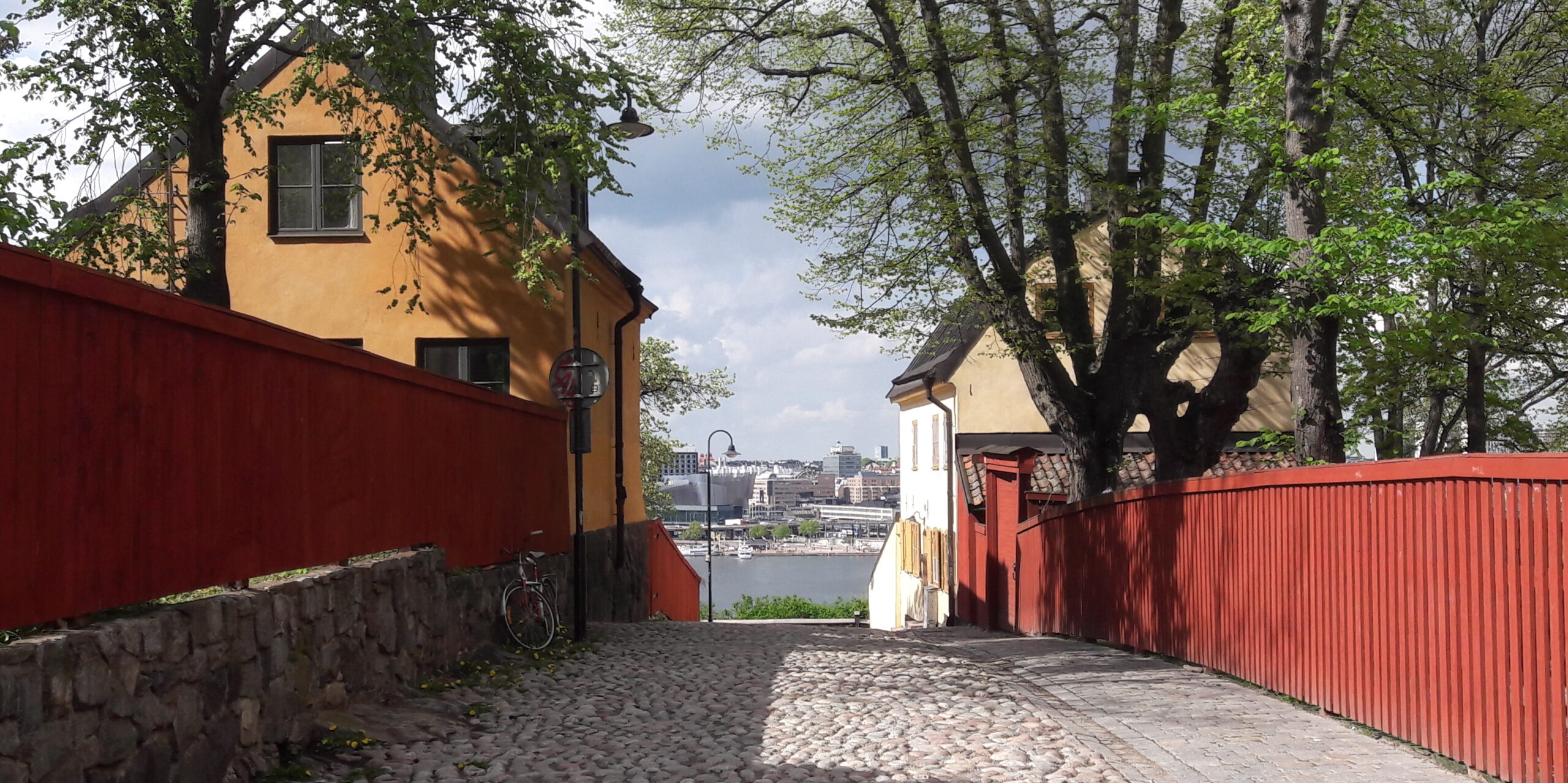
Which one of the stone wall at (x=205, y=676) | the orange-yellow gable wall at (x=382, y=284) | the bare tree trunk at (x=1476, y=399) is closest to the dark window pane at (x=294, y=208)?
the orange-yellow gable wall at (x=382, y=284)

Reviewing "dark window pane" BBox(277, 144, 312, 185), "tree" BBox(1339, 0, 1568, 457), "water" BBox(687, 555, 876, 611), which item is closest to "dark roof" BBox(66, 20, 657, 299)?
"dark window pane" BBox(277, 144, 312, 185)

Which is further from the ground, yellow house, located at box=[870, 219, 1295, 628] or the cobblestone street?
yellow house, located at box=[870, 219, 1295, 628]

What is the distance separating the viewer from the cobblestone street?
686 centimetres

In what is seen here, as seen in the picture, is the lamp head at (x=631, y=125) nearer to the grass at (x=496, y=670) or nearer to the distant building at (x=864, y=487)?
the grass at (x=496, y=670)

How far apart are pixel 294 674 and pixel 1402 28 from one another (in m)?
14.1

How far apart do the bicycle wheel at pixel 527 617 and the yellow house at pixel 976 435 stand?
11.4 metres

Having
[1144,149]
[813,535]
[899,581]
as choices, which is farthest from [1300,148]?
[813,535]

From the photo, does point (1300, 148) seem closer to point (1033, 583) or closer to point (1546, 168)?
point (1546, 168)

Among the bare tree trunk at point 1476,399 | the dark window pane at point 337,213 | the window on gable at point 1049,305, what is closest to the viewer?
the bare tree trunk at point 1476,399

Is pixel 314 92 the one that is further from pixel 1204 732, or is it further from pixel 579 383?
pixel 1204 732

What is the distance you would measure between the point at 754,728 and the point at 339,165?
10651 mm

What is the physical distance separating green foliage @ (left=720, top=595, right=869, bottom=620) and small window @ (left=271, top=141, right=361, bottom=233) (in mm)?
22802

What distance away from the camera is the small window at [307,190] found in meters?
17.6

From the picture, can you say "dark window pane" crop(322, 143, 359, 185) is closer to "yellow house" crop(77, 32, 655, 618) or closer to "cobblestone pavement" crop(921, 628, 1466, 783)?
"yellow house" crop(77, 32, 655, 618)
